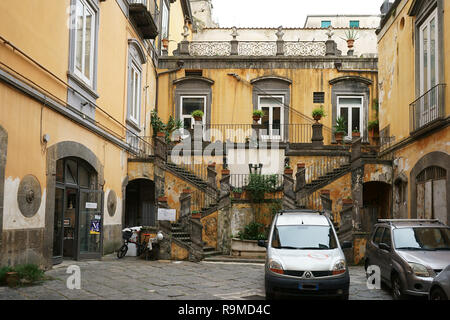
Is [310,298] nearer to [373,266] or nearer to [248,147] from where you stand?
[373,266]

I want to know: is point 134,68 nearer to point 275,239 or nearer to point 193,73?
point 193,73

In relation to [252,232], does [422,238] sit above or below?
above

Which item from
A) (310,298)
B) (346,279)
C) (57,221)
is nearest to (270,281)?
(310,298)

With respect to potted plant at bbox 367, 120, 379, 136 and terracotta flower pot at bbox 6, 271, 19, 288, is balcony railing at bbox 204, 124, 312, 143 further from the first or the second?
terracotta flower pot at bbox 6, 271, 19, 288

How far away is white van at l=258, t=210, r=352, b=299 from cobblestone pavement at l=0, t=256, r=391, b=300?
95 cm

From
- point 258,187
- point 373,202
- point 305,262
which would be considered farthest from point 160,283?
point 373,202

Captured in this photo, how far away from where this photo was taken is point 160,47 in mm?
23078

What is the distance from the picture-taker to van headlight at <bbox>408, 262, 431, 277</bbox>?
7820 millimetres

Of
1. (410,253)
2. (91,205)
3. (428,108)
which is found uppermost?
(428,108)

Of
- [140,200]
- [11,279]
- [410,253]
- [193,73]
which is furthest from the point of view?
[193,73]

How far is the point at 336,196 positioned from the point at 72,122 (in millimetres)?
9553

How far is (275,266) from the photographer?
8.25 meters

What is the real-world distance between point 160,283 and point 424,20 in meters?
11.5

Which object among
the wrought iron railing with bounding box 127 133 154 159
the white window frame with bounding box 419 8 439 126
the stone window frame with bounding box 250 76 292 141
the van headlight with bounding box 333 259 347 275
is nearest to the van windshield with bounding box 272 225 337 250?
the van headlight with bounding box 333 259 347 275
